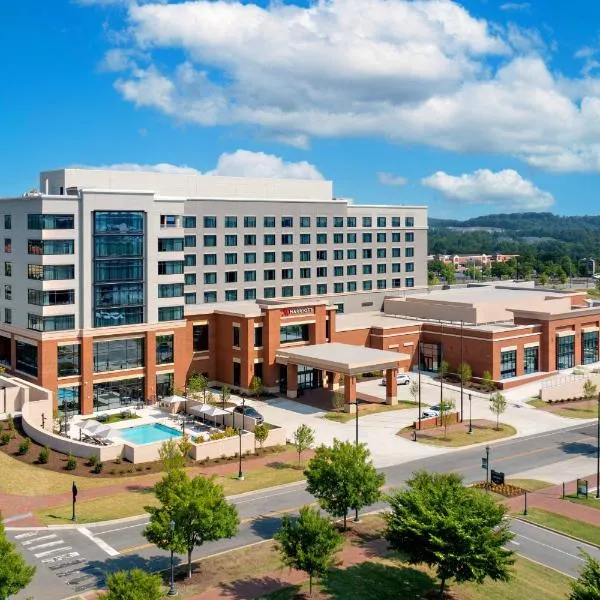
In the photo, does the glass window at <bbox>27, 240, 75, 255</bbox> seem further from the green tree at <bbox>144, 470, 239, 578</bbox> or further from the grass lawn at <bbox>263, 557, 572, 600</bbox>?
the grass lawn at <bbox>263, 557, 572, 600</bbox>

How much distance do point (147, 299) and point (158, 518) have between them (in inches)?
1620

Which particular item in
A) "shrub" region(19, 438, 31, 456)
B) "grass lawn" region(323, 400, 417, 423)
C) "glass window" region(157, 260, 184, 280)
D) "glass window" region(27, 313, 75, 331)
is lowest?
"grass lawn" region(323, 400, 417, 423)

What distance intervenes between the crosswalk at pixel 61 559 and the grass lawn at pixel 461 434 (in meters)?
32.4

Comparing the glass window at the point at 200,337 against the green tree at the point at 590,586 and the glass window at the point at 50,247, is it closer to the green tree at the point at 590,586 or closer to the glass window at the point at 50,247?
the glass window at the point at 50,247

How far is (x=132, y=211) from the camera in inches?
2886

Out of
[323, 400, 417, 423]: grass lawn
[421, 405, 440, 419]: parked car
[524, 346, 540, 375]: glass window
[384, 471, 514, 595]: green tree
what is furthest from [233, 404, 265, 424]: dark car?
[524, 346, 540, 375]: glass window

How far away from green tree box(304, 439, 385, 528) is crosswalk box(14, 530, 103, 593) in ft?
40.5

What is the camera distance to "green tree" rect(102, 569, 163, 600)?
1081 inches

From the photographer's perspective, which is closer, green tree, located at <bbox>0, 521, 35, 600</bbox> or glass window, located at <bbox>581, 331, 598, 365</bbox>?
green tree, located at <bbox>0, 521, 35, 600</bbox>

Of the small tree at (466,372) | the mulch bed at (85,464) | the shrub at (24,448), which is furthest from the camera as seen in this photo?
the small tree at (466,372)

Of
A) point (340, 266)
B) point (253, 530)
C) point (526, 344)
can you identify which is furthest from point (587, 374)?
point (253, 530)

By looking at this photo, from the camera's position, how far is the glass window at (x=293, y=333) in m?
81.3

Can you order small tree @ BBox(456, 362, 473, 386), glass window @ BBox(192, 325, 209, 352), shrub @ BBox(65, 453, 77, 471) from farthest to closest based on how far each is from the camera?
glass window @ BBox(192, 325, 209, 352) → small tree @ BBox(456, 362, 473, 386) → shrub @ BBox(65, 453, 77, 471)

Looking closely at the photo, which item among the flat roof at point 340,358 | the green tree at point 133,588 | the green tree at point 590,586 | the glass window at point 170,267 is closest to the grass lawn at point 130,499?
the green tree at point 133,588
